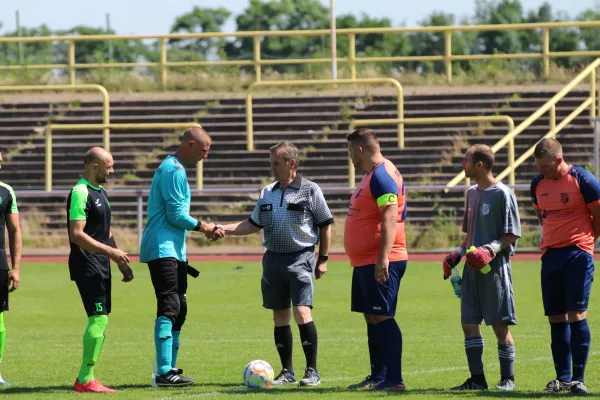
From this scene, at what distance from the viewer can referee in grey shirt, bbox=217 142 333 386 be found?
9984 millimetres

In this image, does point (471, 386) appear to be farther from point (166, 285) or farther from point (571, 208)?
point (166, 285)

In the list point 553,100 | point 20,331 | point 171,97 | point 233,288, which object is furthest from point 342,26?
point 20,331

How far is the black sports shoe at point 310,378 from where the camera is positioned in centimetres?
975

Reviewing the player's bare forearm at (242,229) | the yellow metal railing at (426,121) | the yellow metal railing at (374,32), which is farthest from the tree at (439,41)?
the player's bare forearm at (242,229)

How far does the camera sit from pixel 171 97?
3553cm

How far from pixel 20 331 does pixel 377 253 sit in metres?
6.22

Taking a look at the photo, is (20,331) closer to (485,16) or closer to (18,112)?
(18,112)

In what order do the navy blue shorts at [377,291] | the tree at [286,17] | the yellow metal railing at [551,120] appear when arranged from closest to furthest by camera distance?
the navy blue shorts at [377,291], the yellow metal railing at [551,120], the tree at [286,17]

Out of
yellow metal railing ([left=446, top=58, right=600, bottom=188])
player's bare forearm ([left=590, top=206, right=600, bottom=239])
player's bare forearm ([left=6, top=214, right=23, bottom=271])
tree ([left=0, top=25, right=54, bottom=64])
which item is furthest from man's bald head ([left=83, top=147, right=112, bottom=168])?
tree ([left=0, top=25, right=54, bottom=64])

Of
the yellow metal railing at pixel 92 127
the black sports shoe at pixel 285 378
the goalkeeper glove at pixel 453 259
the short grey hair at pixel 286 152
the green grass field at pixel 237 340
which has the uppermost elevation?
the yellow metal railing at pixel 92 127

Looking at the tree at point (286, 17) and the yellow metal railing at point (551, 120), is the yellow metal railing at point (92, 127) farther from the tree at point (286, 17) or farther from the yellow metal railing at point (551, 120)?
the tree at point (286, 17)

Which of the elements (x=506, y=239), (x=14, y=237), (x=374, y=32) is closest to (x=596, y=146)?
(x=374, y=32)

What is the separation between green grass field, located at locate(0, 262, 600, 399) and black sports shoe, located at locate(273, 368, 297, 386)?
0.28m

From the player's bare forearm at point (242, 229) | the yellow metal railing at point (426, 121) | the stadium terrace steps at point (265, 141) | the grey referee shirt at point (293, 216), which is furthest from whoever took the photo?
the stadium terrace steps at point (265, 141)
